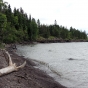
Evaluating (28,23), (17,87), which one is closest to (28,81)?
(17,87)

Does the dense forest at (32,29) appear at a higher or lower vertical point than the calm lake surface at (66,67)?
higher

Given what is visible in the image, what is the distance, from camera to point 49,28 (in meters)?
160

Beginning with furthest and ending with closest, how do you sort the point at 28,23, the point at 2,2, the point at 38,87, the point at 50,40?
the point at 50,40
the point at 28,23
the point at 2,2
the point at 38,87

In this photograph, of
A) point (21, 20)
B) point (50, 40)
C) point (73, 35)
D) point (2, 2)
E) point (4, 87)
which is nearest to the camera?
point (4, 87)

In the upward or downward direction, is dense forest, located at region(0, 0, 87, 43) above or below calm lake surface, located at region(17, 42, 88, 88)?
above

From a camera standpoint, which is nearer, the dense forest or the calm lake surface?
the calm lake surface

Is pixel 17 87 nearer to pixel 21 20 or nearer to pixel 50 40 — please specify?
pixel 21 20

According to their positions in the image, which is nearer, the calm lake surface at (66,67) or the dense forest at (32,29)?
the calm lake surface at (66,67)

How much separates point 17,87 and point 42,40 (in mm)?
120645

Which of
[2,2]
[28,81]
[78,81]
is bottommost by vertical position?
[78,81]

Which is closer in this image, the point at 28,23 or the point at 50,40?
the point at 28,23

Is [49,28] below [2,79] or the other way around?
the other way around

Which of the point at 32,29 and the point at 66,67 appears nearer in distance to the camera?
the point at 66,67

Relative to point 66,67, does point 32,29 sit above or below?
above
